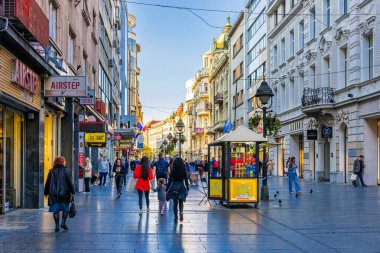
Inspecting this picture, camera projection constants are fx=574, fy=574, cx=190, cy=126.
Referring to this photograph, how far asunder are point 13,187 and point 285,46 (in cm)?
3408

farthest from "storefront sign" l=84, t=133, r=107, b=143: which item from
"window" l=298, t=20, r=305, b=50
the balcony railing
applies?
"window" l=298, t=20, r=305, b=50

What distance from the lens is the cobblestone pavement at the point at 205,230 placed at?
994 cm

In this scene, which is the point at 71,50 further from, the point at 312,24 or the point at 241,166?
the point at 312,24

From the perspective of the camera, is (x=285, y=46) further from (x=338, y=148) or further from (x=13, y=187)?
(x=13, y=187)

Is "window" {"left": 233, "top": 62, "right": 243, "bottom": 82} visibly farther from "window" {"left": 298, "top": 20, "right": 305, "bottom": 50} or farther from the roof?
the roof

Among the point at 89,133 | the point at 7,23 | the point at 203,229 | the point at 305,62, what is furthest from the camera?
the point at 305,62

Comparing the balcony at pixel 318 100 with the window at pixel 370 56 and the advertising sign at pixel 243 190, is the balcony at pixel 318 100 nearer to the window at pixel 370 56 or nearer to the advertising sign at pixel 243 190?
the window at pixel 370 56

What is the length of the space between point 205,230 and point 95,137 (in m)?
16.0

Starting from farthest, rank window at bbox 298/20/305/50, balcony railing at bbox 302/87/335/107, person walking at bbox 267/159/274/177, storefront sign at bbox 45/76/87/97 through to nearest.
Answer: person walking at bbox 267/159/274/177, window at bbox 298/20/305/50, balcony railing at bbox 302/87/335/107, storefront sign at bbox 45/76/87/97

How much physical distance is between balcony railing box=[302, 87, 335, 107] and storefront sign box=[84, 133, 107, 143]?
14441 millimetres

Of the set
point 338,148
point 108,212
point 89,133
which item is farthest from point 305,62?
point 108,212

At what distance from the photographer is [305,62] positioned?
40.6 m

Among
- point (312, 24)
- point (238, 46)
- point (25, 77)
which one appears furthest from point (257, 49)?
point (25, 77)

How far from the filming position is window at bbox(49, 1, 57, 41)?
19.3m
